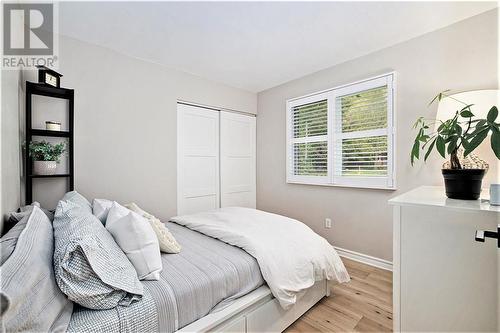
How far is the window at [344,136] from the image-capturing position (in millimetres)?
2668

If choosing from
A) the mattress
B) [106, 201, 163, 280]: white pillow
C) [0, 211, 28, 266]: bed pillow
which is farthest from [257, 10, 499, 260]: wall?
[0, 211, 28, 266]: bed pillow

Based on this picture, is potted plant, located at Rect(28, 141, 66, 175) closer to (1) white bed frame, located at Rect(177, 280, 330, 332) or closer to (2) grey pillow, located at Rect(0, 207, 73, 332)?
(2) grey pillow, located at Rect(0, 207, 73, 332)

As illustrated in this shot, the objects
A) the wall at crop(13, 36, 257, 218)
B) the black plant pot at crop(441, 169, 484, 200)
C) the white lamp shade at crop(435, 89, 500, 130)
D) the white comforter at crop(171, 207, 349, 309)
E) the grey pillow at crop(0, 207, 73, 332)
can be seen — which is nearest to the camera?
the grey pillow at crop(0, 207, 73, 332)

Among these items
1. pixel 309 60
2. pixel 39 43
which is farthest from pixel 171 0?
pixel 309 60

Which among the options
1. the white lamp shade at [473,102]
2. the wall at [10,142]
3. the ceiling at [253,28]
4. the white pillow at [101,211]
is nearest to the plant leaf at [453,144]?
the white lamp shade at [473,102]

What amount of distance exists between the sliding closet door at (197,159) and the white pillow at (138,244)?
1962mm

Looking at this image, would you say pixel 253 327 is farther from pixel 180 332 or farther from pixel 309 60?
pixel 309 60

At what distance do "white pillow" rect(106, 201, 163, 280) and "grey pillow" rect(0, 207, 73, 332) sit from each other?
1.02 ft

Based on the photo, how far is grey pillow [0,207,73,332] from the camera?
0.68 m

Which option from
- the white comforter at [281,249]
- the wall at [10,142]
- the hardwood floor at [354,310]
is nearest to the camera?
the wall at [10,142]

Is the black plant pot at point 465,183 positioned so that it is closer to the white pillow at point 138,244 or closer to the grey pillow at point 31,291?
the white pillow at point 138,244

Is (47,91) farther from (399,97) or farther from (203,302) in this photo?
(399,97)

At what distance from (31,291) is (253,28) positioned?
2.42 meters

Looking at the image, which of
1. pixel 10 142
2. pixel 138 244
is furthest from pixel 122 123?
pixel 138 244
